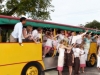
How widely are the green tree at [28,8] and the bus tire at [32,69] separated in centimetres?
1547

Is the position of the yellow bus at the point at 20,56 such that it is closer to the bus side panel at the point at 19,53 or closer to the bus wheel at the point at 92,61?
the bus side panel at the point at 19,53

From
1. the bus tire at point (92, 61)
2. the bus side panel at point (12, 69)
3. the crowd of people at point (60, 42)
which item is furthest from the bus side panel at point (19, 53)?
the bus tire at point (92, 61)

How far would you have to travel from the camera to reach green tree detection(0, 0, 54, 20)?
24188 mm

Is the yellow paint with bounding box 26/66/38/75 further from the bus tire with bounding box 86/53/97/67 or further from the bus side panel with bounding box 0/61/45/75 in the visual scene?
the bus tire with bounding box 86/53/97/67

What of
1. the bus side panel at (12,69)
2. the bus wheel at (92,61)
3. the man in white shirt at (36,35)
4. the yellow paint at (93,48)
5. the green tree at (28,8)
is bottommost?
the bus wheel at (92,61)

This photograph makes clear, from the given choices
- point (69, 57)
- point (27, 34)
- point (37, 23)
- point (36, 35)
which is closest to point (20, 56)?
point (27, 34)

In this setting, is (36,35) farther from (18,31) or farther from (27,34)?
(18,31)

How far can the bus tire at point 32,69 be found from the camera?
27.7 feet

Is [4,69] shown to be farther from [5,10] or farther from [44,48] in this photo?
[5,10]

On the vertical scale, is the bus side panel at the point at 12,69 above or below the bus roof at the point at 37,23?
below

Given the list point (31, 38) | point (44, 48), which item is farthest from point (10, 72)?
point (44, 48)

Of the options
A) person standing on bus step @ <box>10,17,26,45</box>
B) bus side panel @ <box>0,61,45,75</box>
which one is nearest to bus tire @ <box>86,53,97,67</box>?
bus side panel @ <box>0,61,45,75</box>

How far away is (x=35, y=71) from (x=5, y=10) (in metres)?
18.0

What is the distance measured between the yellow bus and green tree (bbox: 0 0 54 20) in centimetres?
1452
